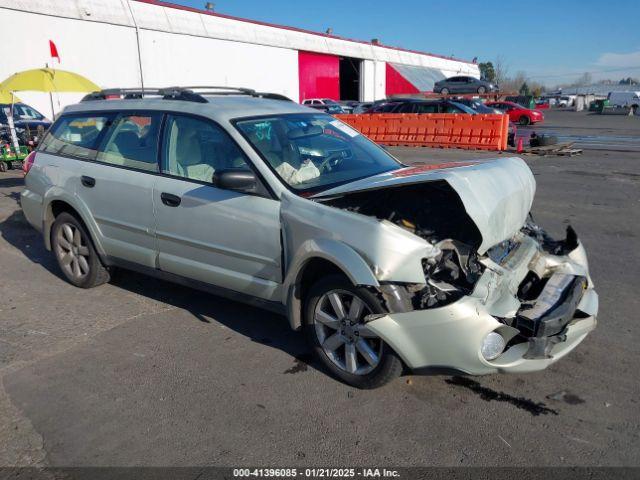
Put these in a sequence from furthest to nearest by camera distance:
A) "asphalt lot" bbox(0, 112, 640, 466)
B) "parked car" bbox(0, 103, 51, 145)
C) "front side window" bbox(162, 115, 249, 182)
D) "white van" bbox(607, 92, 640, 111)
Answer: "white van" bbox(607, 92, 640, 111), "parked car" bbox(0, 103, 51, 145), "front side window" bbox(162, 115, 249, 182), "asphalt lot" bbox(0, 112, 640, 466)

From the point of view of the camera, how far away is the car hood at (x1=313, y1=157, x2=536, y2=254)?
3285mm

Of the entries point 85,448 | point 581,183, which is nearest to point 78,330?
point 85,448

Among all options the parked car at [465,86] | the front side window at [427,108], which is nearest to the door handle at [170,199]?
the front side window at [427,108]

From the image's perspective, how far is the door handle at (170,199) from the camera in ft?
13.7

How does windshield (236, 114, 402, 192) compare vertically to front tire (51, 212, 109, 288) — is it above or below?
above

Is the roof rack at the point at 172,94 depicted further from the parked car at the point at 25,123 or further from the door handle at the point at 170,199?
the parked car at the point at 25,123

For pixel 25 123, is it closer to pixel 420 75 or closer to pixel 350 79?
pixel 350 79

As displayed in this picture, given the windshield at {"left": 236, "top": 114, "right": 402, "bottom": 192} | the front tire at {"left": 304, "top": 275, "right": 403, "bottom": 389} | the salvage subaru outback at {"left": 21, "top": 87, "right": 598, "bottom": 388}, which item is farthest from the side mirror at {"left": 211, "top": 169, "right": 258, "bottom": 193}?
the front tire at {"left": 304, "top": 275, "right": 403, "bottom": 389}

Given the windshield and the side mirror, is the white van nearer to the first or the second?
the windshield

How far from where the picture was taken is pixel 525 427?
3.04 metres

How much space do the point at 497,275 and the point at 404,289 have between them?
23.0 inches

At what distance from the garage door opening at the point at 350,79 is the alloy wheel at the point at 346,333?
46733 millimetres

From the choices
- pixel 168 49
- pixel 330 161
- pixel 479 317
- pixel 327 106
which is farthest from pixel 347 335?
pixel 327 106

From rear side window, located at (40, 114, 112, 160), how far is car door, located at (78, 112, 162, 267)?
0.12 meters
